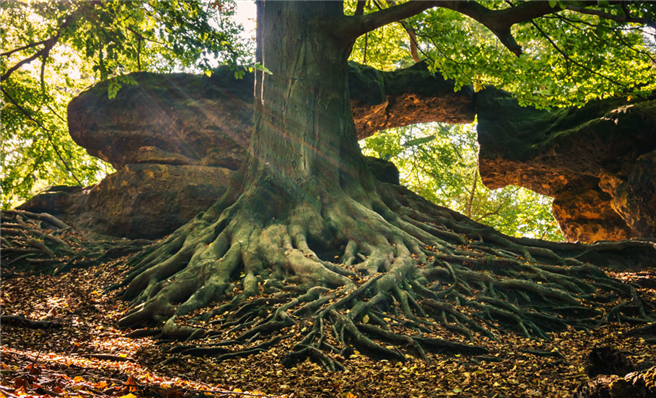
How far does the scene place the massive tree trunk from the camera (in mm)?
5176

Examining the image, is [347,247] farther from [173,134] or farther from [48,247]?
[173,134]

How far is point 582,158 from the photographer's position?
37.0 ft

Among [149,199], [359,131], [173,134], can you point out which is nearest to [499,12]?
[359,131]

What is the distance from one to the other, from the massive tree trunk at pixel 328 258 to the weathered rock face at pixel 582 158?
6.89ft

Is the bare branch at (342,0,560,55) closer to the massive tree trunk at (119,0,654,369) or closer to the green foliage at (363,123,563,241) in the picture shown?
the massive tree trunk at (119,0,654,369)

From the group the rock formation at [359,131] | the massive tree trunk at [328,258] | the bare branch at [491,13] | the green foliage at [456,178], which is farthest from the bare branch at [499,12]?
the green foliage at [456,178]

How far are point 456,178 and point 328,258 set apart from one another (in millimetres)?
15175

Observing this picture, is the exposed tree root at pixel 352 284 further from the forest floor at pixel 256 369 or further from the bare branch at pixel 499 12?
the bare branch at pixel 499 12

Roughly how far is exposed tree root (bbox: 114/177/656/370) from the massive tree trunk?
0.02 m

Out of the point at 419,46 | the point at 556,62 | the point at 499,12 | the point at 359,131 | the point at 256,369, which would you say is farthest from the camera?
the point at 359,131

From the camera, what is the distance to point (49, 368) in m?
3.06

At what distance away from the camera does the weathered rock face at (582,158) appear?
32.1ft

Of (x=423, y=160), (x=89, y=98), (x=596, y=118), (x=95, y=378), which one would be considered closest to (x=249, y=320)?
(x=95, y=378)

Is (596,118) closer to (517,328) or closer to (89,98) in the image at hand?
(517,328)
